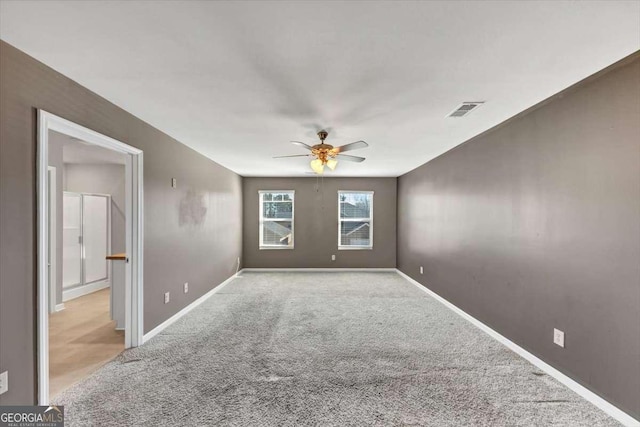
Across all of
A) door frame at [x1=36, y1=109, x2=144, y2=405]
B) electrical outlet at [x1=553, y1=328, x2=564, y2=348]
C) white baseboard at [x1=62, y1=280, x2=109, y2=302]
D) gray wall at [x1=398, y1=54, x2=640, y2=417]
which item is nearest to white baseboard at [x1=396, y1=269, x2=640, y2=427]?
gray wall at [x1=398, y1=54, x2=640, y2=417]

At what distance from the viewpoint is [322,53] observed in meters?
1.77

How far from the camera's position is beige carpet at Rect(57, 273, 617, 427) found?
1943mm

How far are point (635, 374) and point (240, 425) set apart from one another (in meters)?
2.54

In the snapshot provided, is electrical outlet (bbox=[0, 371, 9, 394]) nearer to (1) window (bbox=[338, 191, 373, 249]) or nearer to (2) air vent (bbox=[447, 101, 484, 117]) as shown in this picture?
(2) air vent (bbox=[447, 101, 484, 117])

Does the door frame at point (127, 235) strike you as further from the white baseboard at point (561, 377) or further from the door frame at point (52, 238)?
the white baseboard at point (561, 377)

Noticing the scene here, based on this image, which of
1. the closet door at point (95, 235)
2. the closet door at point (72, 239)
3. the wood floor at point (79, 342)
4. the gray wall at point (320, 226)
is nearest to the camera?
the wood floor at point (79, 342)

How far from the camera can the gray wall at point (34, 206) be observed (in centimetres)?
170

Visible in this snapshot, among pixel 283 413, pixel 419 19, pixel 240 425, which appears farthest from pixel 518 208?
pixel 240 425

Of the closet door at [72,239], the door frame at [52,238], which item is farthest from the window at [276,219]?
the door frame at [52,238]

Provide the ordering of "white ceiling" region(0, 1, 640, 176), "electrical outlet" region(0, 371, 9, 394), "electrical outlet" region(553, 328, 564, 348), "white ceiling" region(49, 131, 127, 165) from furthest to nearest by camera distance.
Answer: "white ceiling" region(49, 131, 127, 165) → "electrical outlet" region(553, 328, 564, 348) → "electrical outlet" region(0, 371, 9, 394) → "white ceiling" region(0, 1, 640, 176)

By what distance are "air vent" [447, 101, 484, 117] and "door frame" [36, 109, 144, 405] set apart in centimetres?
319

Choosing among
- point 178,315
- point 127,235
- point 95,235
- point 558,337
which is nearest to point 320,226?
point 178,315

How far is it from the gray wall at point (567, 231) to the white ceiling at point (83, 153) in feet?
15.3

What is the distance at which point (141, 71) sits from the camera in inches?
79.7
